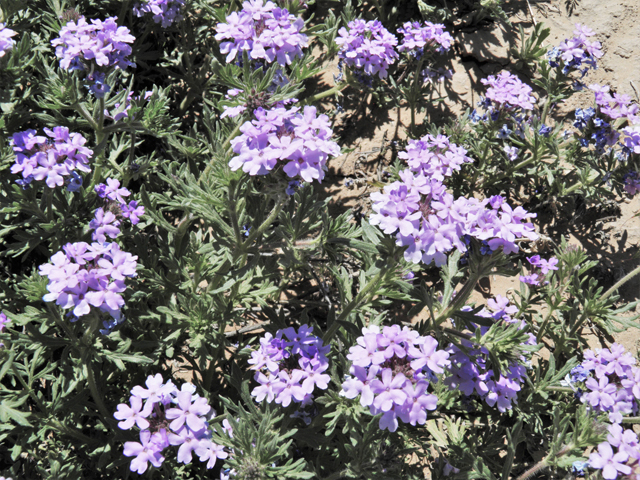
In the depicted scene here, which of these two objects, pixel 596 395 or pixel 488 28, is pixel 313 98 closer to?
pixel 488 28

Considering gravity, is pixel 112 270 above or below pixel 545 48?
below

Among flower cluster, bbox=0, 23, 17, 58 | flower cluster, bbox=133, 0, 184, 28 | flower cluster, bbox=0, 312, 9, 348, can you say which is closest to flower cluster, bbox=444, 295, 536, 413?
flower cluster, bbox=0, 312, 9, 348

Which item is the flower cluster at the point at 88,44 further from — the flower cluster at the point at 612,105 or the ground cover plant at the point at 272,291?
the flower cluster at the point at 612,105

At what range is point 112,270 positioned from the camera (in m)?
3.29

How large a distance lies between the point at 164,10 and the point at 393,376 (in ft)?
15.8

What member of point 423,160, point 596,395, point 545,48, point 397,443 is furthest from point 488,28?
point 397,443

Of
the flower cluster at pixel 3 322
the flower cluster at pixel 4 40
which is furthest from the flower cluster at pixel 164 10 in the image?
the flower cluster at pixel 3 322

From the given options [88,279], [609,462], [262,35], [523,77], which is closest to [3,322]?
[88,279]

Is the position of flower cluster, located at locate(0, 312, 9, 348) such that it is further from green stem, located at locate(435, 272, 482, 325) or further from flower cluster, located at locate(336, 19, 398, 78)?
flower cluster, located at locate(336, 19, 398, 78)

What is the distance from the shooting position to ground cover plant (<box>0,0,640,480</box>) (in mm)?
3227

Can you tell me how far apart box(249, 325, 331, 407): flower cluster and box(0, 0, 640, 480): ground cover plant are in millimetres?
15

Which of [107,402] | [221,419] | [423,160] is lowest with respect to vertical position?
[107,402]

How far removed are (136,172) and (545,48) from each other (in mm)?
5825

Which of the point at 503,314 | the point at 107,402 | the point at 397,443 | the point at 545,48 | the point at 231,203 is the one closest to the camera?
the point at 231,203
